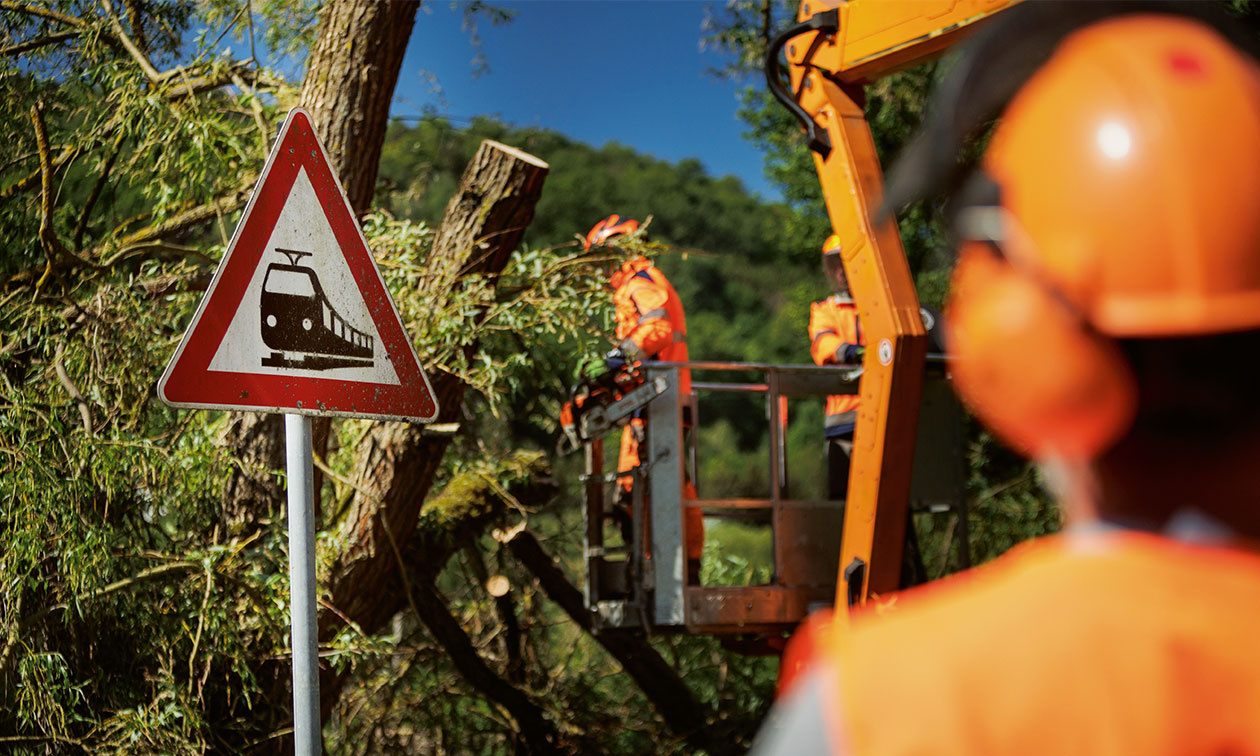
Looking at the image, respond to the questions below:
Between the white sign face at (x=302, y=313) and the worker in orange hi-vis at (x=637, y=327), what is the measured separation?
2.96 meters

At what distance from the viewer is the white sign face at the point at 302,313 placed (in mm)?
2959

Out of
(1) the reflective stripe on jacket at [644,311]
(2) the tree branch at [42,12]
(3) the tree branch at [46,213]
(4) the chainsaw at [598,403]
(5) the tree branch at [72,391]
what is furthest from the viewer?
(1) the reflective stripe on jacket at [644,311]

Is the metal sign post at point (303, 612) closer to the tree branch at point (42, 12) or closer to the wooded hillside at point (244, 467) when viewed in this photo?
the wooded hillside at point (244, 467)

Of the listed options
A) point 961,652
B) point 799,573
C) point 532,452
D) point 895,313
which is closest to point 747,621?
point 799,573

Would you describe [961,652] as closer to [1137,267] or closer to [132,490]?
[1137,267]

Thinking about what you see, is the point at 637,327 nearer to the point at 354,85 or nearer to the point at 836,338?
the point at 836,338

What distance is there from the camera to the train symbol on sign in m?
2.99

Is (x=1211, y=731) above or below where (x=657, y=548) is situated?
above

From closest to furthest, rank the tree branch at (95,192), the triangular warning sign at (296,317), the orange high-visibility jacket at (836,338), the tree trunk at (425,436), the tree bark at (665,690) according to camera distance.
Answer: the triangular warning sign at (296,317)
the tree branch at (95,192)
the tree trunk at (425,436)
the orange high-visibility jacket at (836,338)
the tree bark at (665,690)

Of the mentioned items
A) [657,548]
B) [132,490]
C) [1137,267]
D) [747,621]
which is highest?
[1137,267]

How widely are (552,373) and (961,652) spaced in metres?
6.39

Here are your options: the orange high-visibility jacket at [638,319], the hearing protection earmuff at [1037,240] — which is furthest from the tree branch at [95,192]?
the hearing protection earmuff at [1037,240]

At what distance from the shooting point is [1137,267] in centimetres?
80

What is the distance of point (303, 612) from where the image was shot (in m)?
2.76
